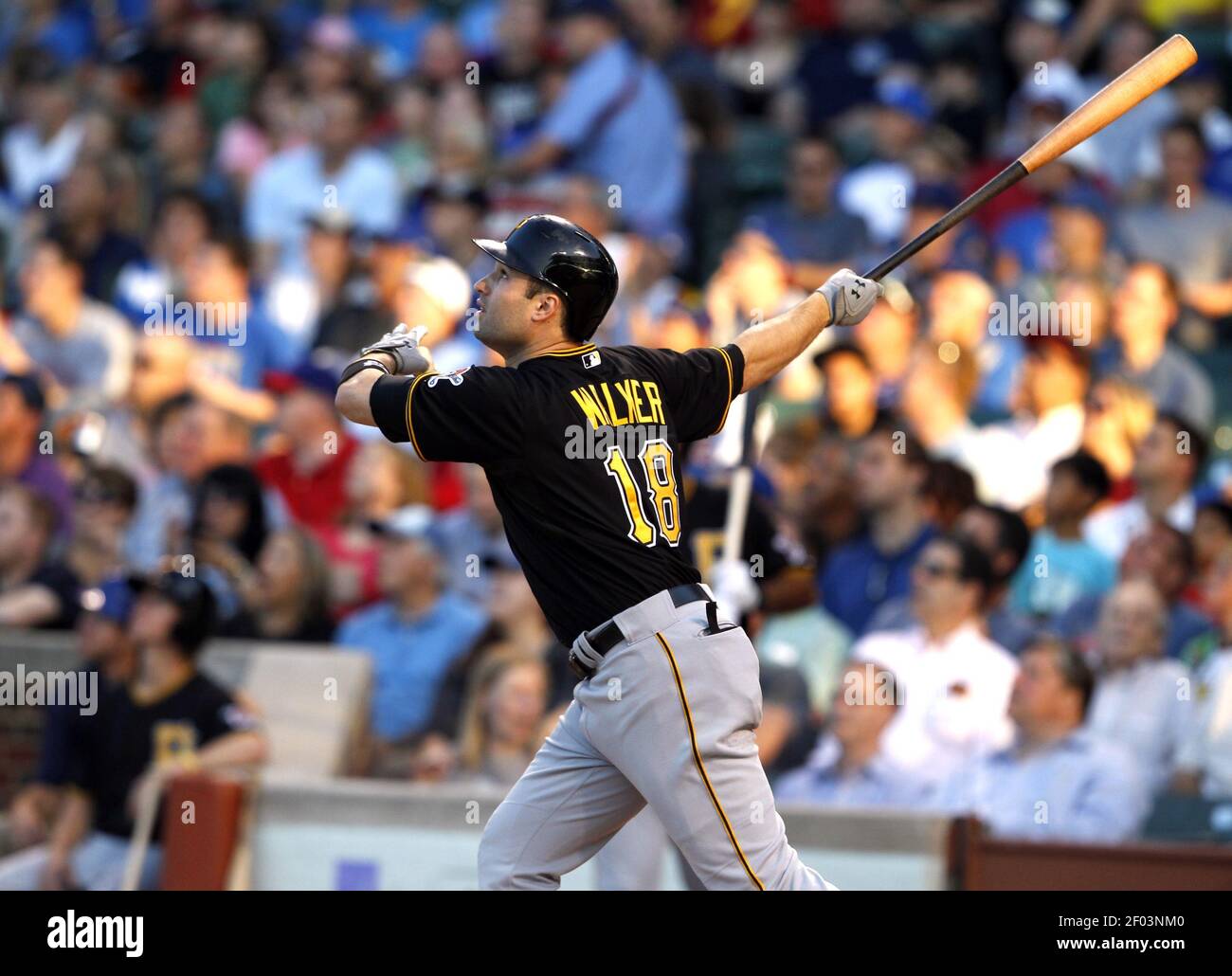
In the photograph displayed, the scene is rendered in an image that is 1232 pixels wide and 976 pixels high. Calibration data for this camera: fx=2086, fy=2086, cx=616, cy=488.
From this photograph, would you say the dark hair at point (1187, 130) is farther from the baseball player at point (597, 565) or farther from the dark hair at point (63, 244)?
the dark hair at point (63, 244)

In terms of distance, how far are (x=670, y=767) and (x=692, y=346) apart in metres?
4.88

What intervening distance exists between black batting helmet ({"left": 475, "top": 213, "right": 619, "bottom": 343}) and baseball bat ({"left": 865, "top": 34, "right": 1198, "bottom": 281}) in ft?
2.84

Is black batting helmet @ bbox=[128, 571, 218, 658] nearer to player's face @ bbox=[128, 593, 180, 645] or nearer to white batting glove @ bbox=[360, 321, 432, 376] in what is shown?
player's face @ bbox=[128, 593, 180, 645]

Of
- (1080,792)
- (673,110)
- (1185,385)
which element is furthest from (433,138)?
(1080,792)

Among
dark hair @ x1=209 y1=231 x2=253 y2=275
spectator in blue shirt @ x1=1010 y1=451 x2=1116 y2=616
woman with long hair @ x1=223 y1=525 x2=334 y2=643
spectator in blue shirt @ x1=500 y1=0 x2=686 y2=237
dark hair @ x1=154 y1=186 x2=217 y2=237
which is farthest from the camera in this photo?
dark hair @ x1=154 y1=186 x2=217 y2=237

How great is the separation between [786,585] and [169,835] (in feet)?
7.84

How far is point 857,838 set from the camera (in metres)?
6.98

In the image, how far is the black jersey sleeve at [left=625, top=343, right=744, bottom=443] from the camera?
5180 mm

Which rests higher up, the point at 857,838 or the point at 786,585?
the point at 786,585

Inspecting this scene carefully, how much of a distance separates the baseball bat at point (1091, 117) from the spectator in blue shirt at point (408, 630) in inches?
129

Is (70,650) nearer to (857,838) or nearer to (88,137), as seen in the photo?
(857,838)

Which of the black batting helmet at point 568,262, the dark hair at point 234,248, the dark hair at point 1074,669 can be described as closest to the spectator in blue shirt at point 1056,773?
the dark hair at point 1074,669

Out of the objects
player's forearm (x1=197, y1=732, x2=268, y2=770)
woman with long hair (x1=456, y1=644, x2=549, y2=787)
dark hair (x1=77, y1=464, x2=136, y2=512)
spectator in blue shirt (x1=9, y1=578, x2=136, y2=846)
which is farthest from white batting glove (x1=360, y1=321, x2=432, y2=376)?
dark hair (x1=77, y1=464, x2=136, y2=512)

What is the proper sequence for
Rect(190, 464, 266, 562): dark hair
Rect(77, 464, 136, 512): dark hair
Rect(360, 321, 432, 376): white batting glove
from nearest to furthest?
Rect(360, 321, 432, 376): white batting glove < Rect(190, 464, 266, 562): dark hair < Rect(77, 464, 136, 512): dark hair
